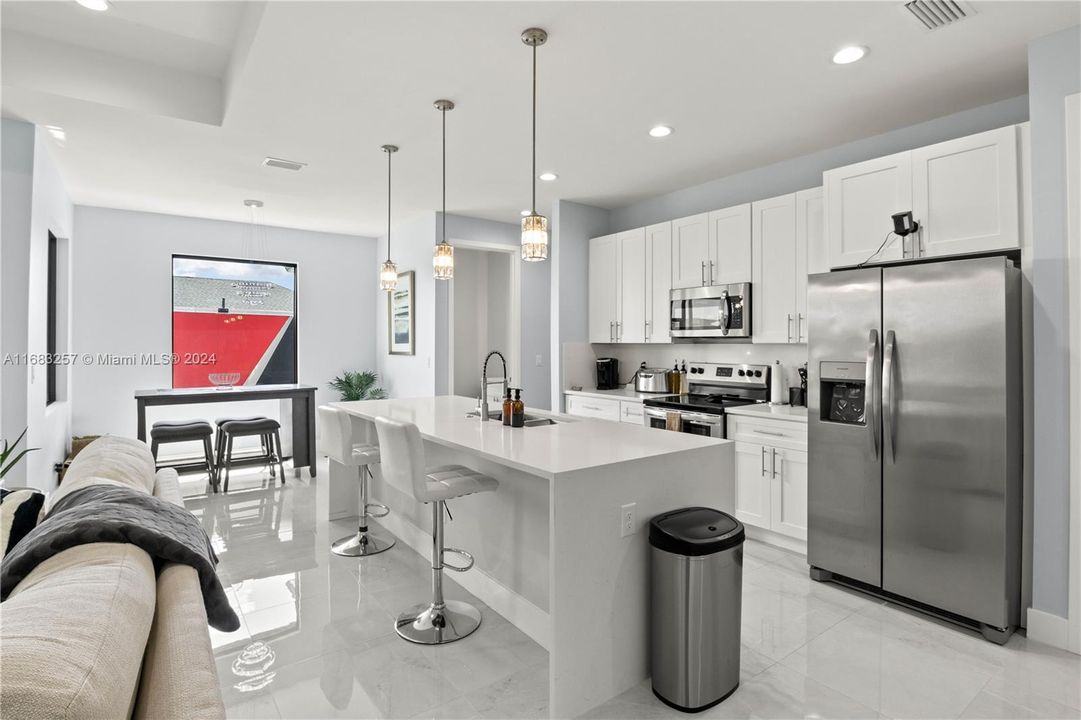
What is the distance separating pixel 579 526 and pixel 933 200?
2.63 meters

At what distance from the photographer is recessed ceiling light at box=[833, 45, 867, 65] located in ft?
8.57

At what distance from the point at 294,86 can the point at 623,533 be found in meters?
2.80

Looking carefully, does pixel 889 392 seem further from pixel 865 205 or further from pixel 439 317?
pixel 439 317

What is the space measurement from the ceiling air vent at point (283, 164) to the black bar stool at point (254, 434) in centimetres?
241

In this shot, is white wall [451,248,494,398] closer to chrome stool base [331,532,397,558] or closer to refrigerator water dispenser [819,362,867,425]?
chrome stool base [331,532,397,558]

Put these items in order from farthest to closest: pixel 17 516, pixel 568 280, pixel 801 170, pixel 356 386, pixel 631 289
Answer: pixel 356 386
pixel 568 280
pixel 631 289
pixel 801 170
pixel 17 516

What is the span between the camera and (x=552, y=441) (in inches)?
98.7

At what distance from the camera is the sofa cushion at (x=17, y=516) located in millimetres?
1529

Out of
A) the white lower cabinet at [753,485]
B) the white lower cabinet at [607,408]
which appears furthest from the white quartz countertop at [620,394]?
the white lower cabinet at [753,485]

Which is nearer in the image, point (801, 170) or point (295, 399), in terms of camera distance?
Result: point (801, 170)

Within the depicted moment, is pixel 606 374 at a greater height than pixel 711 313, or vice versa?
pixel 711 313

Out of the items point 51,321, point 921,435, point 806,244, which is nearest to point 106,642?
point 921,435

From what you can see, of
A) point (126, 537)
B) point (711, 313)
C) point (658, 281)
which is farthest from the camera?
point (658, 281)

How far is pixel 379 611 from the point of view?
9.30ft
